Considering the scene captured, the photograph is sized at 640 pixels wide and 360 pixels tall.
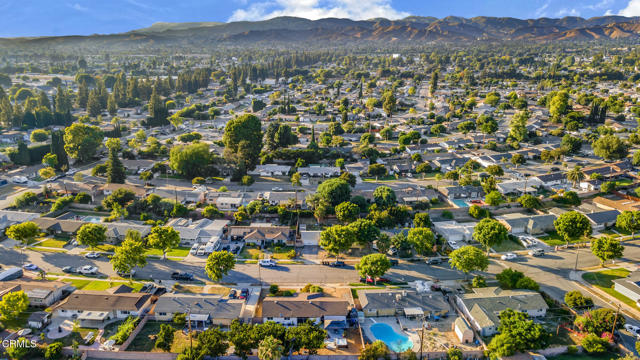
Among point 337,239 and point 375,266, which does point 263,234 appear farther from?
point 375,266

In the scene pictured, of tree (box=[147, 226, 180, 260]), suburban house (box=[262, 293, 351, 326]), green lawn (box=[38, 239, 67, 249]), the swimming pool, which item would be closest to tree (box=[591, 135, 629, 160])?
the swimming pool

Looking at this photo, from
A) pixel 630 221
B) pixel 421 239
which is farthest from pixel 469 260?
pixel 630 221

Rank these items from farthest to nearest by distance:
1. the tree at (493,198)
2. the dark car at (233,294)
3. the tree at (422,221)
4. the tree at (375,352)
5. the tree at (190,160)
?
the tree at (190,160) < the tree at (493,198) < the tree at (422,221) < the dark car at (233,294) < the tree at (375,352)

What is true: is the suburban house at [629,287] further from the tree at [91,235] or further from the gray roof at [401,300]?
the tree at [91,235]

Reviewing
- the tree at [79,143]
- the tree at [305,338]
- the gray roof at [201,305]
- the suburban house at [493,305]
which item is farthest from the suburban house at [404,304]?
the tree at [79,143]

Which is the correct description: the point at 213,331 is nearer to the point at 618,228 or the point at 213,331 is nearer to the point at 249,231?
the point at 249,231

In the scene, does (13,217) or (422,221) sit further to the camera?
(13,217)

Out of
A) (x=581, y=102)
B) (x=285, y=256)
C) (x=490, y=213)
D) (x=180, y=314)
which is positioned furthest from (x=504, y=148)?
(x=180, y=314)
